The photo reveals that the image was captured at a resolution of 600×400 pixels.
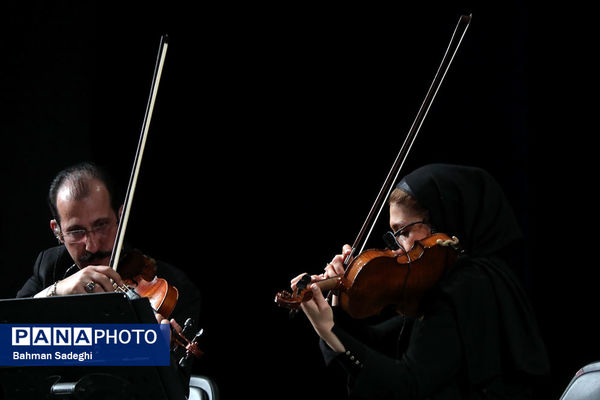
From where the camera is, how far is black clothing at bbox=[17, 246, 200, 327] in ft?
7.41

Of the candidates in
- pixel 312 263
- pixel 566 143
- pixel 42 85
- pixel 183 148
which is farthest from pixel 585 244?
pixel 42 85

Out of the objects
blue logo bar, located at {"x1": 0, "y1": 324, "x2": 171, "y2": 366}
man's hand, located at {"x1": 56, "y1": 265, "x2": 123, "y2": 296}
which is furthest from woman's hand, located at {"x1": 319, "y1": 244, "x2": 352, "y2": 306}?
blue logo bar, located at {"x1": 0, "y1": 324, "x2": 171, "y2": 366}

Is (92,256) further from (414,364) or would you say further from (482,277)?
(482,277)

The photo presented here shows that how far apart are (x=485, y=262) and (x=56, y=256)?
1335 mm

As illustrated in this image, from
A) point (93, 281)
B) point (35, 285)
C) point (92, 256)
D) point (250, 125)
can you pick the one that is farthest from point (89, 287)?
point (250, 125)

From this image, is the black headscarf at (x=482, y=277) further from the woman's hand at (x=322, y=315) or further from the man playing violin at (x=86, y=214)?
the man playing violin at (x=86, y=214)

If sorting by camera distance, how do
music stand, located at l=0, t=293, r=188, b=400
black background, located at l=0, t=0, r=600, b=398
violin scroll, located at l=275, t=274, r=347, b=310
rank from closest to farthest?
music stand, located at l=0, t=293, r=188, b=400, violin scroll, located at l=275, t=274, r=347, b=310, black background, located at l=0, t=0, r=600, b=398

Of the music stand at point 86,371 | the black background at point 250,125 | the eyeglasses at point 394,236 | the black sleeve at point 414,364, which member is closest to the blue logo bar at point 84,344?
the music stand at point 86,371

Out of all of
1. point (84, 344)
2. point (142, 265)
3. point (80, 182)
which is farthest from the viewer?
point (80, 182)

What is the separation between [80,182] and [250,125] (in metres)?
0.85

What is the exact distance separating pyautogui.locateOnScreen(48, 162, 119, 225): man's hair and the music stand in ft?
2.50

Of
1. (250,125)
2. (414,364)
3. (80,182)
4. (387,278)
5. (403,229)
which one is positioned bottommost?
(414,364)

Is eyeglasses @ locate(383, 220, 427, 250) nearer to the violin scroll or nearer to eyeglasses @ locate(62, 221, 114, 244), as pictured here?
the violin scroll

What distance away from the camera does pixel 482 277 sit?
1963mm
